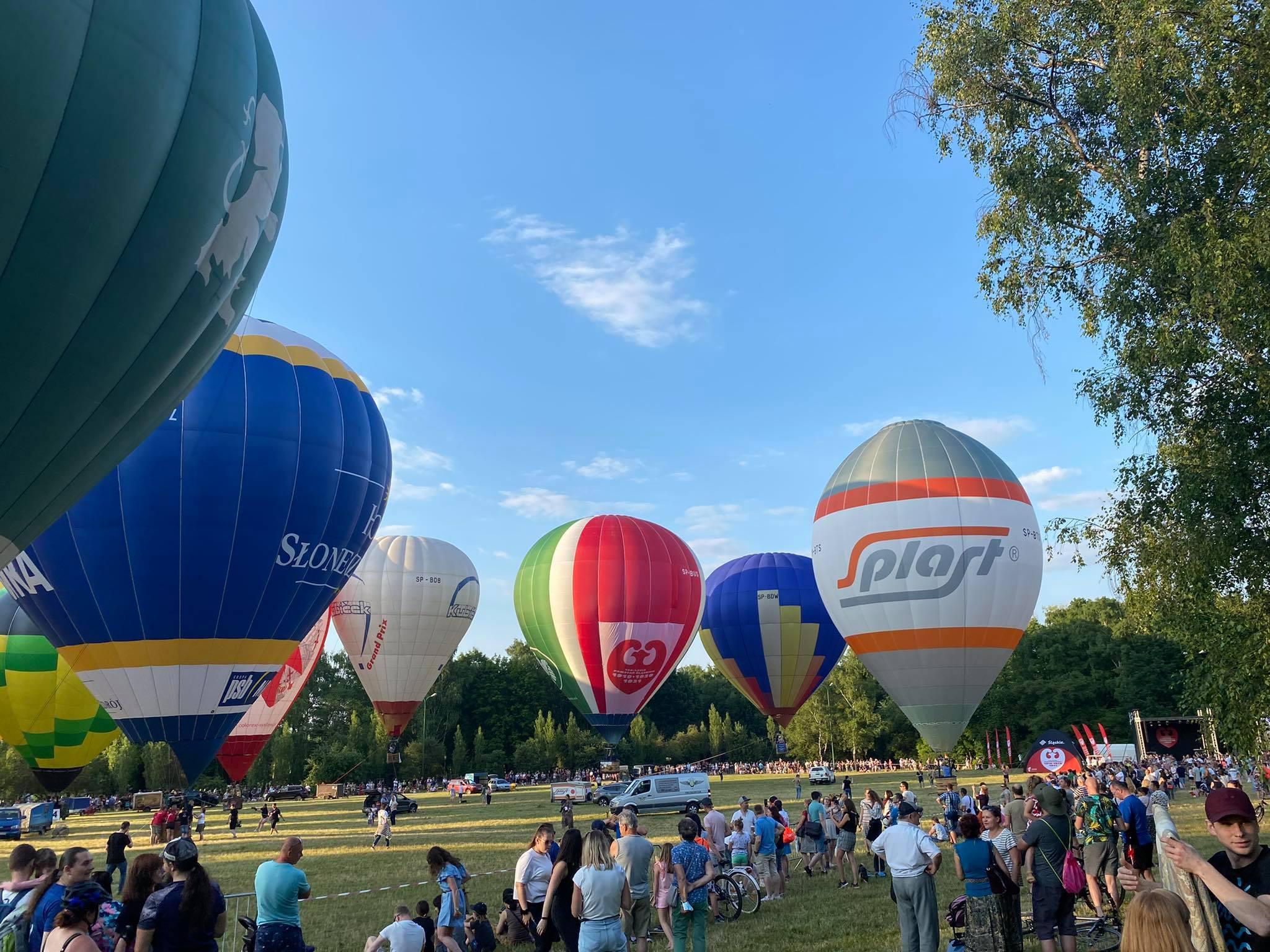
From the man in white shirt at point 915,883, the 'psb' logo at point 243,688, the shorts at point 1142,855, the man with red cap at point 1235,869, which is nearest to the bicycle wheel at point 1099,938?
the shorts at point 1142,855

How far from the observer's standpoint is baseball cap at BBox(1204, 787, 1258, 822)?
356 cm

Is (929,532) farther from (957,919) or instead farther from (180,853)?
(180,853)

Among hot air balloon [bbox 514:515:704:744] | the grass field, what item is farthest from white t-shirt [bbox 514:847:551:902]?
hot air balloon [bbox 514:515:704:744]

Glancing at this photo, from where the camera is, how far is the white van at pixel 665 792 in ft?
95.8

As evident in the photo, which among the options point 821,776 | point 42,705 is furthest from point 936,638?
point 42,705

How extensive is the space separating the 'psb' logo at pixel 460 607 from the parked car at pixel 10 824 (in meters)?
15.9

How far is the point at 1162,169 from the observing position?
10.2 meters

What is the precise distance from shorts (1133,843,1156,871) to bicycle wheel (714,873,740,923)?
4.60 metres

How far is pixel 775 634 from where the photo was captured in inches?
1538

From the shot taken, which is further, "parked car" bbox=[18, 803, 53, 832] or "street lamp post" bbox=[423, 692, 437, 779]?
"street lamp post" bbox=[423, 692, 437, 779]

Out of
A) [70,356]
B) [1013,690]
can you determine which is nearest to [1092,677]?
[1013,690]

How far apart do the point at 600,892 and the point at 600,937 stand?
11.3 inches

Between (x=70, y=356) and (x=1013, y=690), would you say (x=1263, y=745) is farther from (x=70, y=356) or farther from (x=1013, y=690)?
(x=1013, y=690)

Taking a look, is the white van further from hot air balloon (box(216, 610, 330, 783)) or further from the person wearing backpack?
the person wearing backpack
